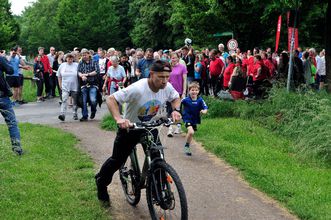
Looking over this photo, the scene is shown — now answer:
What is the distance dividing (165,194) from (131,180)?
3.97ft

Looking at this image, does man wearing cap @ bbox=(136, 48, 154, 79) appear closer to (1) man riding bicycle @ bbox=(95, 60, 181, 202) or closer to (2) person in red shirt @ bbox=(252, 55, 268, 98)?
(2) person in red shirt @ bbox=(252, 55, 268, 98)

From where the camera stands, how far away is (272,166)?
8695 mm

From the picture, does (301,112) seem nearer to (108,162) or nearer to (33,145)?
(33,145)

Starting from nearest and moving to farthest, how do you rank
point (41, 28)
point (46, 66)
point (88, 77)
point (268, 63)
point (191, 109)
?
point (191, 109) → point (88, 77) → point (268, 63) → point (46, 66) → point (41, 28)

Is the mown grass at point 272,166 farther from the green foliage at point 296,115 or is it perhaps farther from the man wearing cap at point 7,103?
the man wearing cap at point 7,103

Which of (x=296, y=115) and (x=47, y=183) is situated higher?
(x=296, y=115)

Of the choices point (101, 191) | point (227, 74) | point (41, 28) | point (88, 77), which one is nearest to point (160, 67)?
point (101, 191)

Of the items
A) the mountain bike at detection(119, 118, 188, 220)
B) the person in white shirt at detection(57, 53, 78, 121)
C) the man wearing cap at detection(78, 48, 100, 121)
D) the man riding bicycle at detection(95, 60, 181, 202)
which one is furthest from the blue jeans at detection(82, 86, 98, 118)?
the mountain bike at detection(119, 118, 188, 220)

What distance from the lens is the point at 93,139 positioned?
1165cm

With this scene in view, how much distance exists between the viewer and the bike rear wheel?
21.2ft

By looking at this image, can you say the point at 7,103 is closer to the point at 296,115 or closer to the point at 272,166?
the point at 272,166

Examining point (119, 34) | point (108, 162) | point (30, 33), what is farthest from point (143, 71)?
point (30, 33)

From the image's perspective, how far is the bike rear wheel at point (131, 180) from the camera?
6453 millimetres

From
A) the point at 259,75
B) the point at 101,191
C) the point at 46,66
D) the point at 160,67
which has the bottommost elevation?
the point at 101,191
